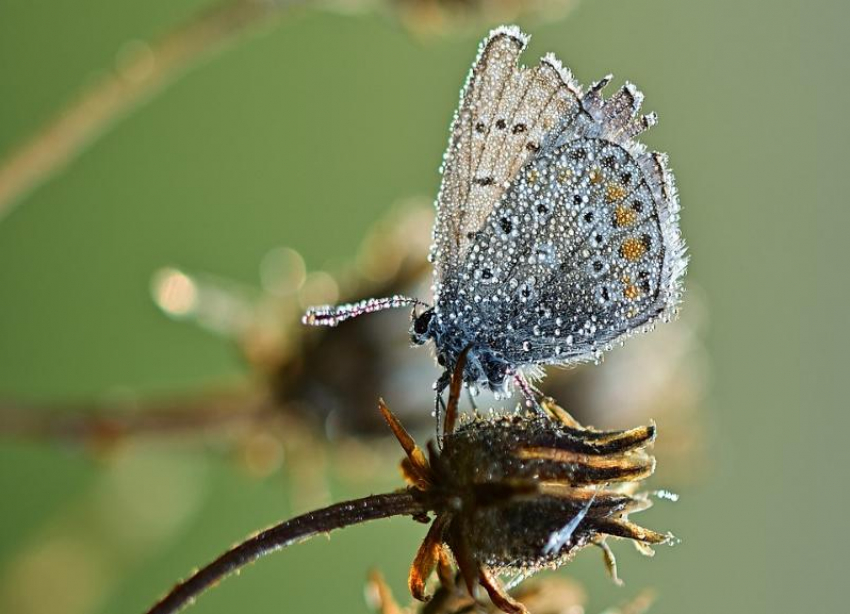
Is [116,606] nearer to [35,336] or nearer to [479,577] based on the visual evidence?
[35,336]

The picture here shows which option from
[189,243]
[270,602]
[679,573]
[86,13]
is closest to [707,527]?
[679,573]

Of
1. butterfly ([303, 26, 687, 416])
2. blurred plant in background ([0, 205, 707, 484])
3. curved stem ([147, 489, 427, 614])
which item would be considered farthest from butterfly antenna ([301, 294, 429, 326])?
blurred plant in background ([0, 205, 707, 484])

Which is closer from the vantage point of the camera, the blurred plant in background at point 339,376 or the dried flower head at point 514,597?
the dried flower head at point 514,597

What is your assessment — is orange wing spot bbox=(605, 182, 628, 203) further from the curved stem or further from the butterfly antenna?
the curved stem

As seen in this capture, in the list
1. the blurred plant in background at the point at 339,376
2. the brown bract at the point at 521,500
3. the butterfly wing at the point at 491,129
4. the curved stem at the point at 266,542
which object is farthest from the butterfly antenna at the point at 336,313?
the blurred plant in background at the point at 339,376

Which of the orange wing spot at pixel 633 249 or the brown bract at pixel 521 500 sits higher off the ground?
the orange wing spot at pixel 633 249

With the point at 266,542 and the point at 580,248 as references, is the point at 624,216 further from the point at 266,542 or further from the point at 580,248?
the point at 266,542

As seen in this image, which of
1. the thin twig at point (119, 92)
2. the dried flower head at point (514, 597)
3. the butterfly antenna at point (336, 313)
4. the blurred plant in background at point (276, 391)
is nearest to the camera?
the dried flower head at point (514, 597)

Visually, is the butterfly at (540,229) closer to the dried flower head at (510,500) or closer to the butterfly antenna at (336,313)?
the butterfly antenna at (336,313)
